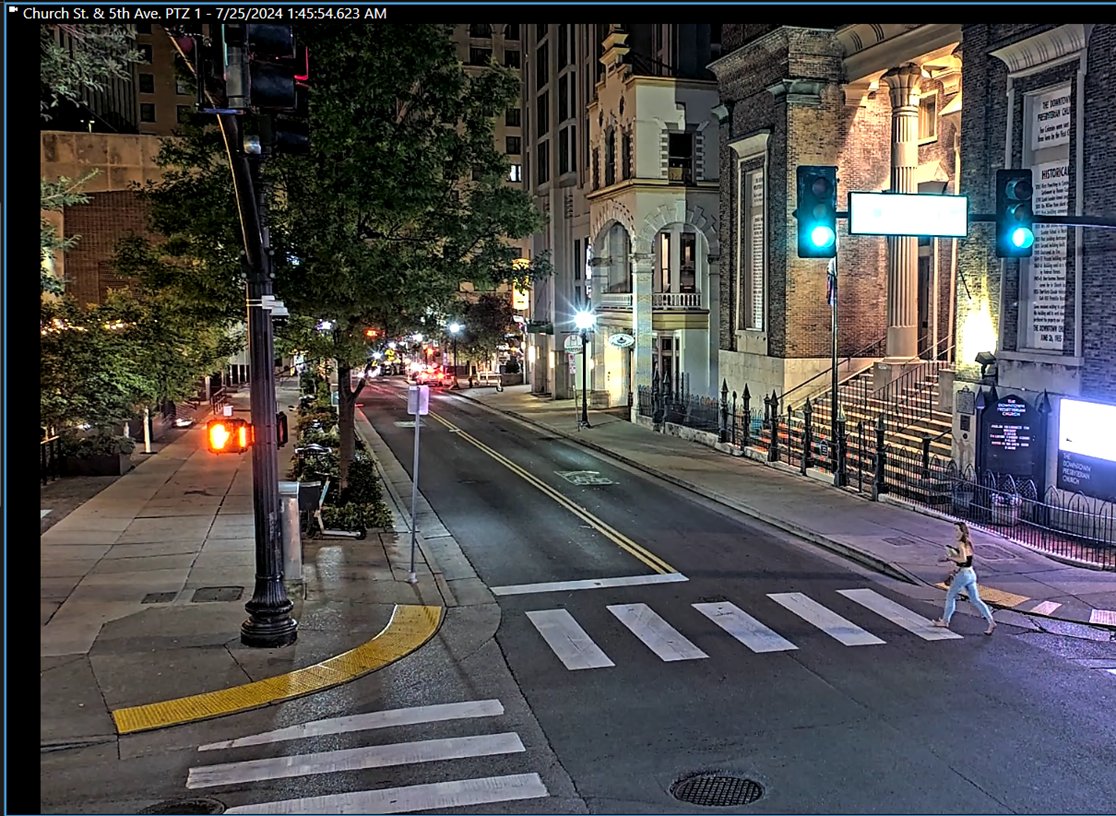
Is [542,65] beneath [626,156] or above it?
above

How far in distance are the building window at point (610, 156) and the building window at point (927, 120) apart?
14.0 m

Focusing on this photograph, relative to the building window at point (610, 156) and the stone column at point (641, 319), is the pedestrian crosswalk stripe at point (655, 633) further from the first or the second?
the building window at point (610, 156)

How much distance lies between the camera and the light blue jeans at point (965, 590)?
12.6 m

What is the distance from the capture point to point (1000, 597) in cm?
1422

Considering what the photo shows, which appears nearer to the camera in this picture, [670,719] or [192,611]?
[670,719]

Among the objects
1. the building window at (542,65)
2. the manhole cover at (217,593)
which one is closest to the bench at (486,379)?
the building window at (542,65)

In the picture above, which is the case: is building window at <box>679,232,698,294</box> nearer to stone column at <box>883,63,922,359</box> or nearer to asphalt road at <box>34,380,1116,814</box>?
stone column at <box>883,63,922,359</box>

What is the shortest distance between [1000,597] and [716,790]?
7.97 meters

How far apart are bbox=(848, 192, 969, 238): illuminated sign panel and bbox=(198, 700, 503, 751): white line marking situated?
8.58m

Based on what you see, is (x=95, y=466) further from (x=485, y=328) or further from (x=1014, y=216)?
(x=485, y=328)

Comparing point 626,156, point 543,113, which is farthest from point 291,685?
point 543,113

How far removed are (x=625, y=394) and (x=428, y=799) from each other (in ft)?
125

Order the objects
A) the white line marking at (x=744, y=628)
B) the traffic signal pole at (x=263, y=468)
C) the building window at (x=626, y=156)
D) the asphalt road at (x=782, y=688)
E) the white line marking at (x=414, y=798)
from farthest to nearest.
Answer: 1. the building window at (x=626, y=156)
2. the traffic signal pole at (x=263, y=468)
3. the white line marking at (x=744, y=628)
4. the asphalt road at (x=782, y=688)
5. the white line marking at (x=414, y=798)

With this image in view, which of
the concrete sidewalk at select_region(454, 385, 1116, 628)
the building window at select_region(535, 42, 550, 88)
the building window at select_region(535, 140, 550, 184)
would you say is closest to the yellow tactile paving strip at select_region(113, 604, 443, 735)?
the concrete sidewalk at select_region(454, 385, 1116, 628)
